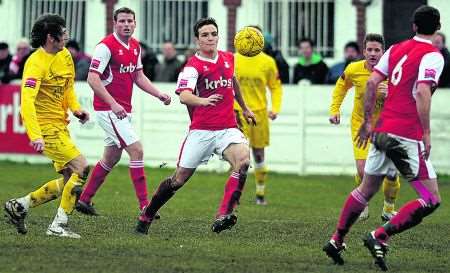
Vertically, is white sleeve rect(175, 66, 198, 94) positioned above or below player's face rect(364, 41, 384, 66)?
below

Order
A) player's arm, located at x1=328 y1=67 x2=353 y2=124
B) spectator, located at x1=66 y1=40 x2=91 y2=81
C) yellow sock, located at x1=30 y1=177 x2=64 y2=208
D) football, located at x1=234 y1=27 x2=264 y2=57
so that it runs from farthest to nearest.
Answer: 1. spectator, located at x1=66 y1=40 x2=91 y2=81
2. player's arm, located at x1=328 y1=67 x2=353 y2=124
3. football, located at x1=234 y1=27 x2=264 y2=57
4. yellow sock, located at x1=30 y1=177 x2=64 y2=208

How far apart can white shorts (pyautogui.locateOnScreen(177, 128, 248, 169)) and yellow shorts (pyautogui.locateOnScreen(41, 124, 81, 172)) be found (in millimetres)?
1092

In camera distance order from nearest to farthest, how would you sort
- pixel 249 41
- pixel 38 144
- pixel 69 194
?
pixel 38 144
pixel 69 194
pixel 249 41

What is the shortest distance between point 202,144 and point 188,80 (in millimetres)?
675

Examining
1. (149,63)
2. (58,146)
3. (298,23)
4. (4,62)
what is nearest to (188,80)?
(58,146)

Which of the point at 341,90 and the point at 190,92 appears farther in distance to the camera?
the point at 341,90

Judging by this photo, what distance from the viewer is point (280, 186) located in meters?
21.5

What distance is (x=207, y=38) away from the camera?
45.0 feet

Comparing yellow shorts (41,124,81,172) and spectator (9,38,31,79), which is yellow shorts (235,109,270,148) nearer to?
yellow shorts (41,124,81,172)

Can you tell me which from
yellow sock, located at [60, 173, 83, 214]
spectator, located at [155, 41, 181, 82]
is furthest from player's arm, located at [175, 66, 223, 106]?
spectator, located at [155, 41, 181, 82]

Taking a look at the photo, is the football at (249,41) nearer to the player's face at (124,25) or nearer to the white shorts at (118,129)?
the player's face at (124,25)

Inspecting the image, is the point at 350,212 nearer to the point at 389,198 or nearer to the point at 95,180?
the point at 389,198

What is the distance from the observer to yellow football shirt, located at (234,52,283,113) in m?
18.6

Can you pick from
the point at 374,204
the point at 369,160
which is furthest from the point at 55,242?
the point at 374,204
